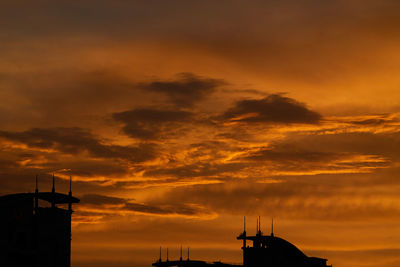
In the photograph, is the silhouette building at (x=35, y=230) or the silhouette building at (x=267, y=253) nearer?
the silhouette building at (x=35, y=230)

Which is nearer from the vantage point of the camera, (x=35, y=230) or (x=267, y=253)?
(x=35, y=230)

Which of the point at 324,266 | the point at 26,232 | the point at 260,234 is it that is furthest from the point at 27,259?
the point at 324,266

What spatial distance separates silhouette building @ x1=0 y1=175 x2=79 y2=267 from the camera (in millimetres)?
94500

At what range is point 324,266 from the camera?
5221 inches

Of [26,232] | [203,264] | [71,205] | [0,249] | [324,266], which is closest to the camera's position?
[0,249]

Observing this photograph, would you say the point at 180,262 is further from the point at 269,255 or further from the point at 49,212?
the point at 49,212

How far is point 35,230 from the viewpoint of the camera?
327 feet

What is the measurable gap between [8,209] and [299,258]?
179ft

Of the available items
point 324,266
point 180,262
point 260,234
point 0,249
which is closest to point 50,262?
point 0,249

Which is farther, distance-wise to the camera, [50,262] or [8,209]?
[50,262]

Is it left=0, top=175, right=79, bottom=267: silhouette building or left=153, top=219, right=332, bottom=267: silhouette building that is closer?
left=0, top=175, right=79, bottom=267: silhouette building

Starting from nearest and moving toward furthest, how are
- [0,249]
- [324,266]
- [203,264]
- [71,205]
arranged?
[0,249] < [71,205] < [203,264] < [324,266]

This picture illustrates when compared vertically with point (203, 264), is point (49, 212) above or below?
above

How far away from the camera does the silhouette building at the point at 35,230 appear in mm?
94500
